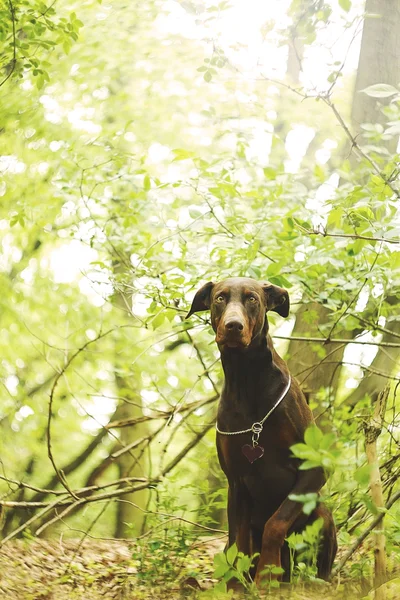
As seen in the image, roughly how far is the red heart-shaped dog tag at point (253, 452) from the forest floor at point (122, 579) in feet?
1.97

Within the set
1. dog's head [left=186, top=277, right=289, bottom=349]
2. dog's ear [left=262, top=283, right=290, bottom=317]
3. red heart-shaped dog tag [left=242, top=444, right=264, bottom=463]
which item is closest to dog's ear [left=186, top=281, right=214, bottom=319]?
dog's head [left=186, top=277, right=289, bottom=349]

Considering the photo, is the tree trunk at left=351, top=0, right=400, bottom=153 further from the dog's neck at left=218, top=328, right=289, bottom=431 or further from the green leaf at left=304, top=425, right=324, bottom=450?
the green leaf at left=304, top=425, right=324, bottom=450

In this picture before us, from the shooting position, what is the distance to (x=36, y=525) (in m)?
9.66

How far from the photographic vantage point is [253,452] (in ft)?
10.3

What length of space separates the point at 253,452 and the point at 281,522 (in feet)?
1.08

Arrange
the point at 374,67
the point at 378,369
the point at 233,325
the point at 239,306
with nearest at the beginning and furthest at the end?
the point at 233,325
the point at 239,306
the point at 378,369
the point at 374,67

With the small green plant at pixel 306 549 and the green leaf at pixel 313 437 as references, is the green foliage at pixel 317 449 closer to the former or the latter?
the green leaf at pixel 313 437

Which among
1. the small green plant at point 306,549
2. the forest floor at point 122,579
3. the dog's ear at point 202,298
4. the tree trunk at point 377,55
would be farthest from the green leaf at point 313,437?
the tree trunk at point 377,55

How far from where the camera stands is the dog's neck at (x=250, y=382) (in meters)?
3.22

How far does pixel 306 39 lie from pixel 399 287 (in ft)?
5.69

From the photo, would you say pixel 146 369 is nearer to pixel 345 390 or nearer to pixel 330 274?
pixel 345 390

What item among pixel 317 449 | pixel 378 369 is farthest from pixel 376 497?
pixel 378 369

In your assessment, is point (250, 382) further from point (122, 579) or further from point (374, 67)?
point (374, 67)

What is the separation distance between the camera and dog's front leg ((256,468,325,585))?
301 centimetres
